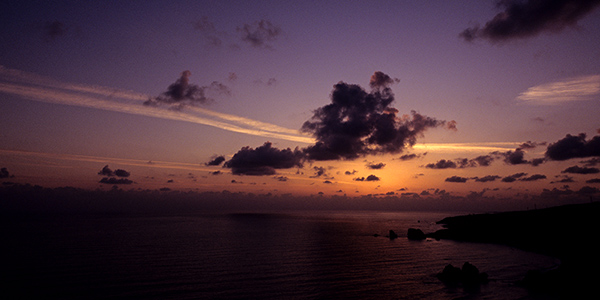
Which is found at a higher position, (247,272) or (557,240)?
(557,240)

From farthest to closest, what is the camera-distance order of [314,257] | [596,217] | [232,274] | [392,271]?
[596,217] < [314,257] < [392,271] < [232,274]

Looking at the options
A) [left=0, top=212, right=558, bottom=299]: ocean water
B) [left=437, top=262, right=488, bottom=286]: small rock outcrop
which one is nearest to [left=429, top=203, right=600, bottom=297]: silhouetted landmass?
[left=0, top=212, right=558, bottom=299]: ocean water

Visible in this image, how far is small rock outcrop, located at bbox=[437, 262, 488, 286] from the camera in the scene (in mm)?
38688

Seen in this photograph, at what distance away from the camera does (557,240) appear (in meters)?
74.3

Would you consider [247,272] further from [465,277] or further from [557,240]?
[557,240]

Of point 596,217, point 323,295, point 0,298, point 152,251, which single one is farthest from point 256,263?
point 596,217

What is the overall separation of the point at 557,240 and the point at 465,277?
53112 mm

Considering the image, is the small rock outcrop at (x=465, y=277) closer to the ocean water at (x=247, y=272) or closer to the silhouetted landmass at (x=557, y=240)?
the ocean water at (x=247, y=272)

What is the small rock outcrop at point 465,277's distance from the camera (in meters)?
38.7

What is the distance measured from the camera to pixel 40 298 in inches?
1219

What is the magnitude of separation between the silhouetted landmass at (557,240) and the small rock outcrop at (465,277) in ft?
14.8

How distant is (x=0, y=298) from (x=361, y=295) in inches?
1404

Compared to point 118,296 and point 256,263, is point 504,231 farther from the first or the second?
point 118,296

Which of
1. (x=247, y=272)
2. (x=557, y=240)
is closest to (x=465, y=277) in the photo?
(x=247, y=272)
